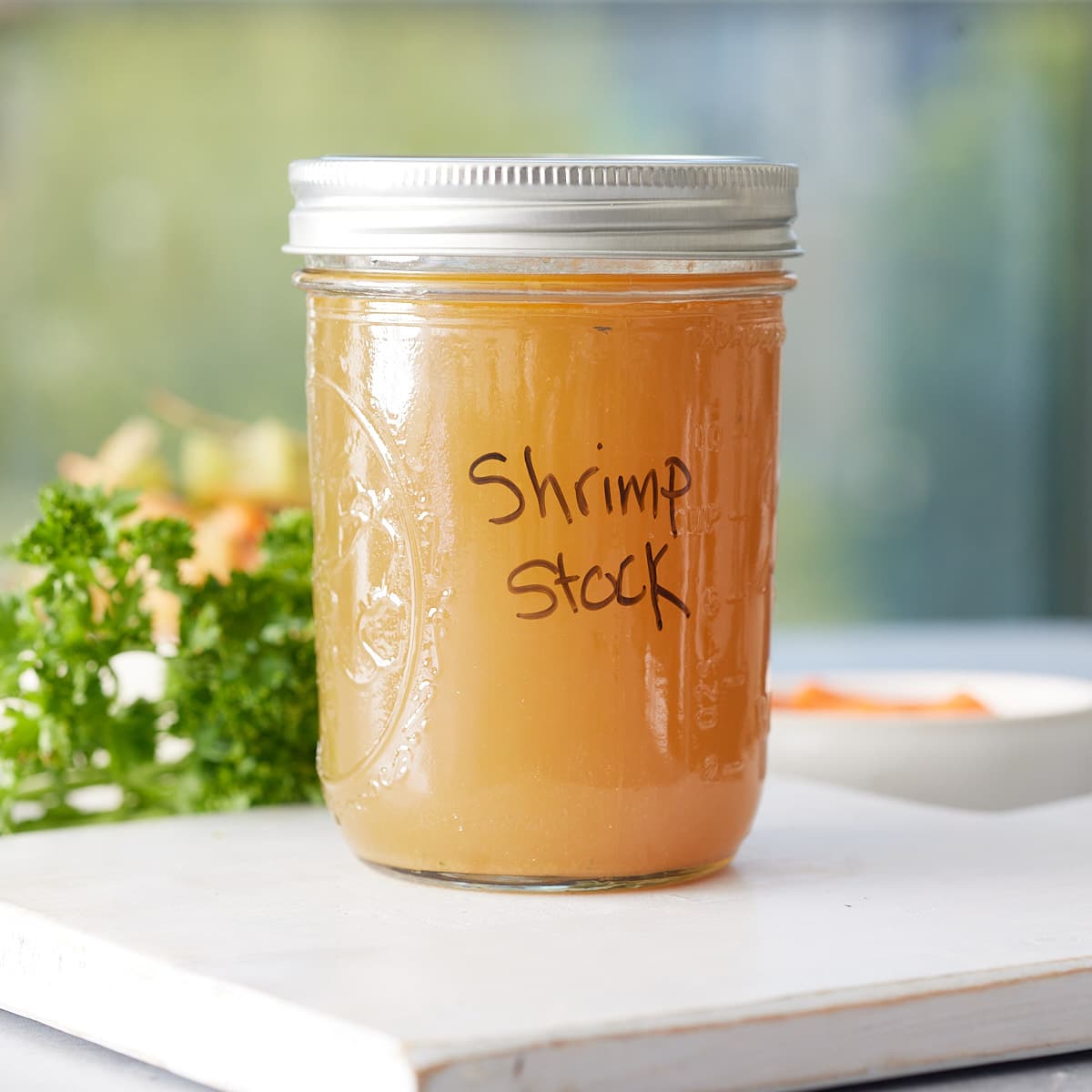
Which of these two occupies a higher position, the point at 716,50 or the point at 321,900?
the point at 716,50

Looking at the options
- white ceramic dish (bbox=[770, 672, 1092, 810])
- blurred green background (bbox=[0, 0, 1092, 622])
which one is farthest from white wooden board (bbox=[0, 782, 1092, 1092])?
blurred green background (bbox=[0, 0, 1092, 622])

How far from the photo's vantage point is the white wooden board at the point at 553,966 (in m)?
0.68

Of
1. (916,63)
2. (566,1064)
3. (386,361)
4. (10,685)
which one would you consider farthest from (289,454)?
(916,63)

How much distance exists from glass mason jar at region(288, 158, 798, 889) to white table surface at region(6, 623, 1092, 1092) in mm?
176

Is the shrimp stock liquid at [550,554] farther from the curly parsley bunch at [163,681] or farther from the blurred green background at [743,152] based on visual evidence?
the blurred green background at [743,152]

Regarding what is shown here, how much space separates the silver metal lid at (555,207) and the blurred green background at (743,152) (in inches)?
105

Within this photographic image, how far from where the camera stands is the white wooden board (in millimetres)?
677

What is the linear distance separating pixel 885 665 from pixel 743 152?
1.54 m

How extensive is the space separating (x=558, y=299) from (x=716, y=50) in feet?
9.62

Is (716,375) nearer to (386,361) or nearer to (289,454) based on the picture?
(386,361)

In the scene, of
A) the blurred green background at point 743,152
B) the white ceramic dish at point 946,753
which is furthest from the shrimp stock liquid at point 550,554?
the blurred green background at point 743,152

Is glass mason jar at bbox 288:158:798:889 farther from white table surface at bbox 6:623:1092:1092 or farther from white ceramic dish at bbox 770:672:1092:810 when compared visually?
white ceramic dish at bbox 770:672:1092:810

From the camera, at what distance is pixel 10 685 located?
3.35ft

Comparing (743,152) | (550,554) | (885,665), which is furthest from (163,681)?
(743,152)
